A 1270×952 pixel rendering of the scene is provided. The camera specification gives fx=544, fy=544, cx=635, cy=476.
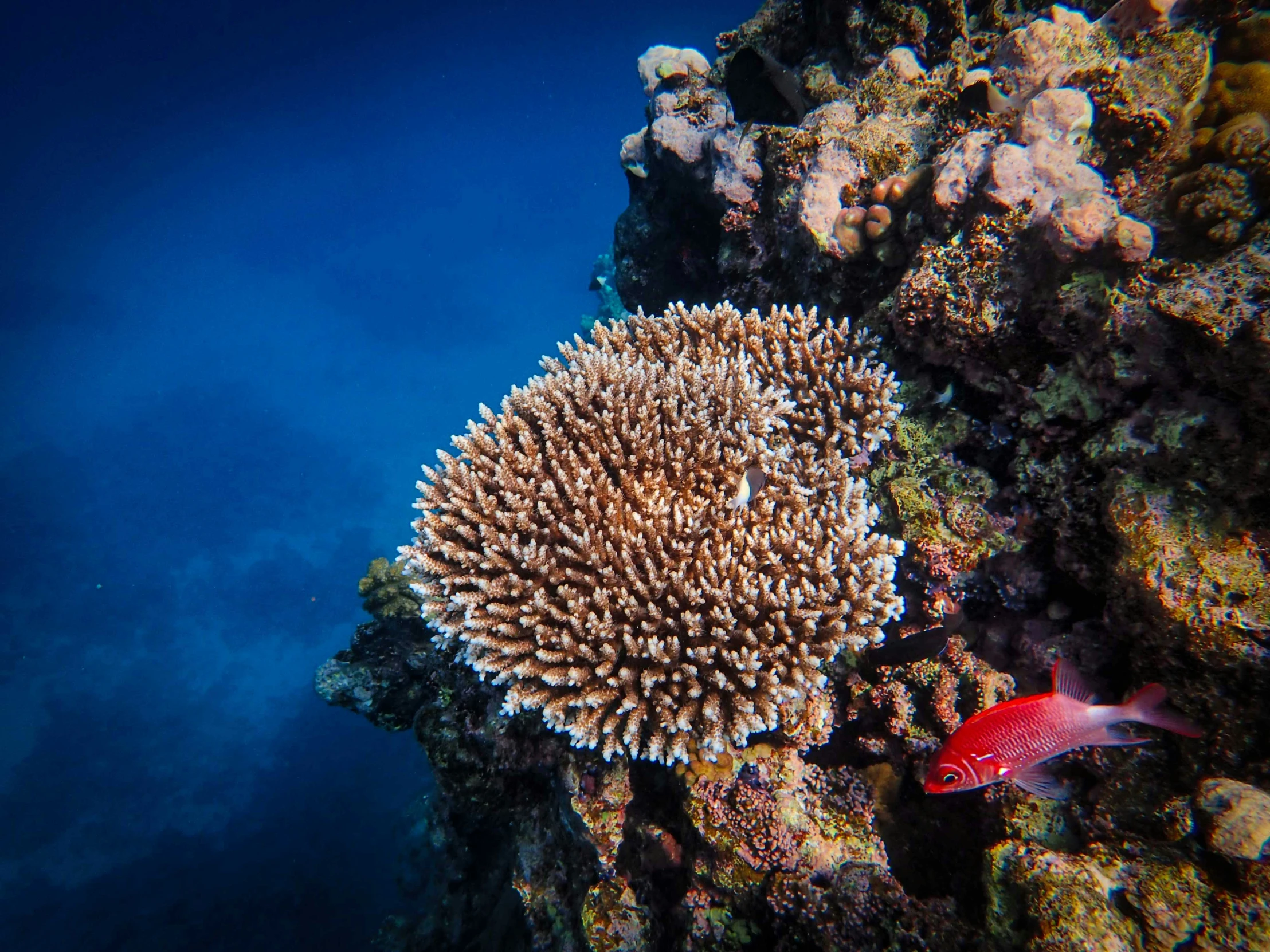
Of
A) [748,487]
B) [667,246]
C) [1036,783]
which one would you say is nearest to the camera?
[1036,783]

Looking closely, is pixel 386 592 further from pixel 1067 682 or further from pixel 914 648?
pixel 1067 682

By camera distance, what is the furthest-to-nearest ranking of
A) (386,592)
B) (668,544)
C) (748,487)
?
(386,592) < (748,487) < (668,544)

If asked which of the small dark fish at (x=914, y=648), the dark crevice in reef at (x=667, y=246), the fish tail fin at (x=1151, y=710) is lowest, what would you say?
the fish tail fin at (x=1151, y=710)

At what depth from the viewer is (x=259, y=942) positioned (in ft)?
49.6

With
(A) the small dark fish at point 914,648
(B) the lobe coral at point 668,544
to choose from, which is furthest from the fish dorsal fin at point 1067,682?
(B) the lobe coral at point 668,544

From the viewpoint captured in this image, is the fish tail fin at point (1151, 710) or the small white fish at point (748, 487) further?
the small white fish at point (748, 487)

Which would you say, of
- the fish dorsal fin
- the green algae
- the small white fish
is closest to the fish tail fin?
the fish dorsal fin

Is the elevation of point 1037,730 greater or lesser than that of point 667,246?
lesser

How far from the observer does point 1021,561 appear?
3.08 meters

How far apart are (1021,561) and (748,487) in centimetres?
157

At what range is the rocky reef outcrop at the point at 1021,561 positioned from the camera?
88.1 inches

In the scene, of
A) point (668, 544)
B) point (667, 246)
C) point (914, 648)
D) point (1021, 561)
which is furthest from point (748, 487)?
point (667, 246)

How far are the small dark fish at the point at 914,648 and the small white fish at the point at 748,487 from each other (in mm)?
1150

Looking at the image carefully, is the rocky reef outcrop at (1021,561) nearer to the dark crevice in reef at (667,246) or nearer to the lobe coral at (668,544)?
the lobe coral at (668,544)
